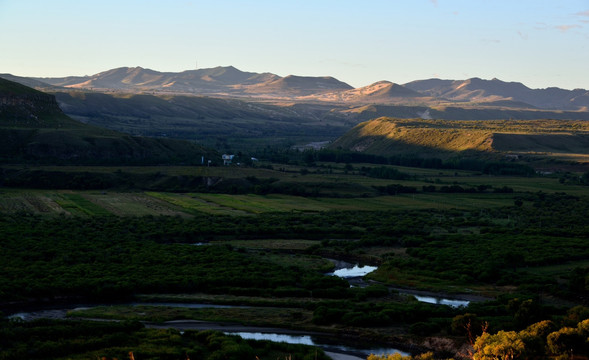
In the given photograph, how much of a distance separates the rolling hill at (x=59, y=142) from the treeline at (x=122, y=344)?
331ft

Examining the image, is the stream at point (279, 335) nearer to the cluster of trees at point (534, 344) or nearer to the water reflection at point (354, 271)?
the cluster of trees at point (534, 344)

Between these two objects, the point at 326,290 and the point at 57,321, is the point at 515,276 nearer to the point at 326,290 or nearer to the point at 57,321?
the point at 326,290

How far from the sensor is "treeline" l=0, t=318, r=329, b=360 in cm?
4297

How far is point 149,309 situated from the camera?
56.4m

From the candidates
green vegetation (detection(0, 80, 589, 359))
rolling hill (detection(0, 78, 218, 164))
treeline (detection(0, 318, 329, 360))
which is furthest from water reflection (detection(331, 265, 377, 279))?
rolling hill (detection(0, 78, 218, 164))

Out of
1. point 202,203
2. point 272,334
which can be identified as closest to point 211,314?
point 272,334

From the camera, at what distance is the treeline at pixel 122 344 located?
43.0 metres

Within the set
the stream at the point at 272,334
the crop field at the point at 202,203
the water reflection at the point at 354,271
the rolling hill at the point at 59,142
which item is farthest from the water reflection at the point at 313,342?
the rolling hill at the point at 59,142

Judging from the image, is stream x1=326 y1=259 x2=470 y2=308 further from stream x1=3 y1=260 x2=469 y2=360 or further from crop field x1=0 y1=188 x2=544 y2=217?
crop field x1=0 y1=188 x2=544 y2=217

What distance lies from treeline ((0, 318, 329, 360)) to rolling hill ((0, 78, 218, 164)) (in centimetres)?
10082

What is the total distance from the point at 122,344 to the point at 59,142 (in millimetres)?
115334

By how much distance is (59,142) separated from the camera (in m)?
154

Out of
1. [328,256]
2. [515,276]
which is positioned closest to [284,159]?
[328,256]

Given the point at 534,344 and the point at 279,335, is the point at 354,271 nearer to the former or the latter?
the point at 279,335
